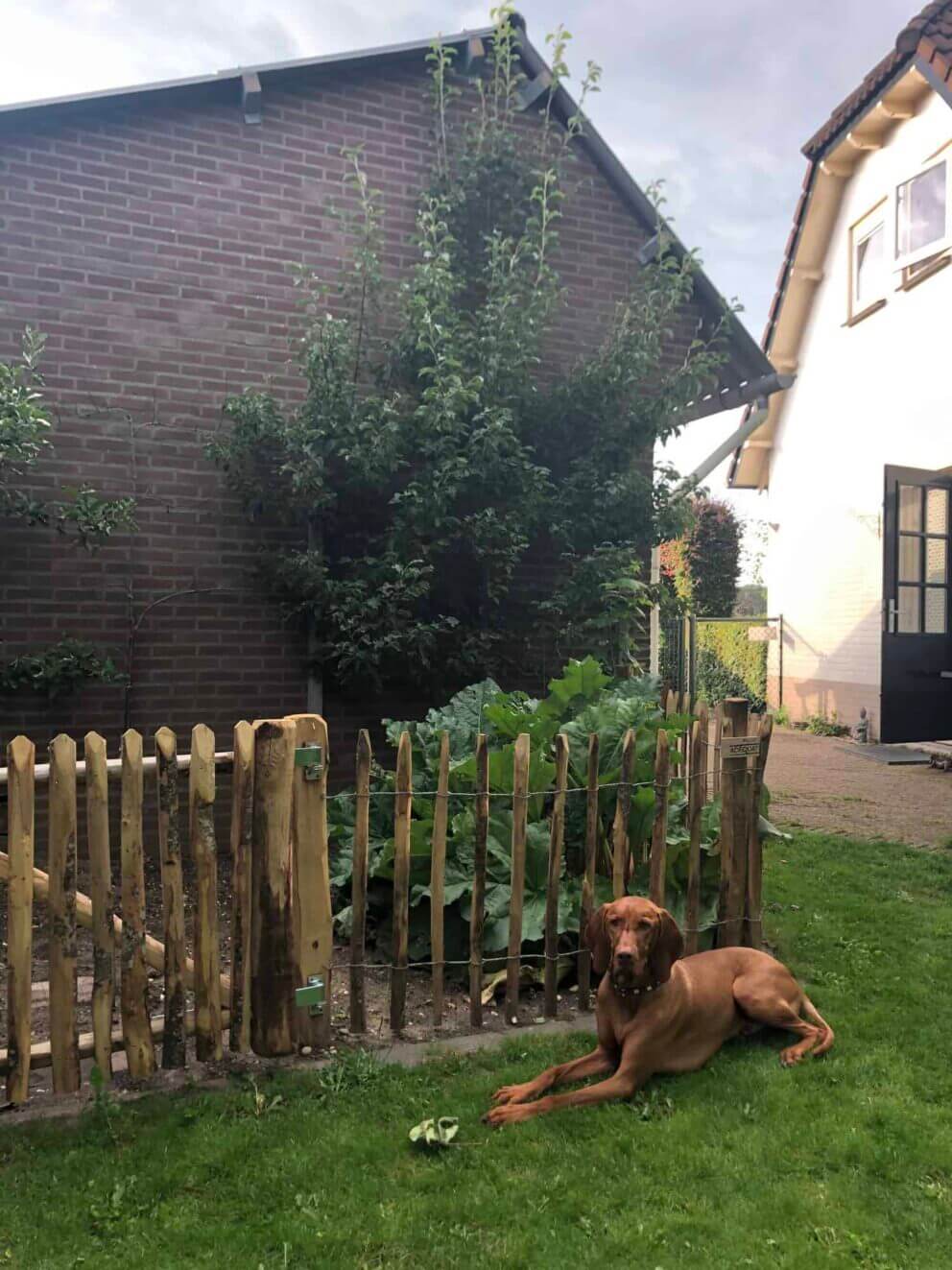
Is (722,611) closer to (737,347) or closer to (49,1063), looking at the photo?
(737,347)

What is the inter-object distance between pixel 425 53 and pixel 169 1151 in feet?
22.7

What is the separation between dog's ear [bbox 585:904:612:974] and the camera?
299 centimetres

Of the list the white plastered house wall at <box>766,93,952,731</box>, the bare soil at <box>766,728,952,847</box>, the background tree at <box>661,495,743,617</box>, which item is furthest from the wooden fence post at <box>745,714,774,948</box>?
the background tree at <box>661,495,743,617</box>

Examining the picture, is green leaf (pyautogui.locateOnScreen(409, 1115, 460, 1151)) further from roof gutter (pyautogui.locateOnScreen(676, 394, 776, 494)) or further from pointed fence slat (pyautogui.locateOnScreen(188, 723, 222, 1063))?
roof gutter (pyautogui.locateOnScreen(676, 394, 776, 494))

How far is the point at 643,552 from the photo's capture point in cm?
706

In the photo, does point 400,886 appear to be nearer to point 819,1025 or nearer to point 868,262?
point 819,1025

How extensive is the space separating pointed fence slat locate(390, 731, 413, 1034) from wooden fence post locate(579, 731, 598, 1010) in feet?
2.43

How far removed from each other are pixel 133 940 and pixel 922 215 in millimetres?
12002

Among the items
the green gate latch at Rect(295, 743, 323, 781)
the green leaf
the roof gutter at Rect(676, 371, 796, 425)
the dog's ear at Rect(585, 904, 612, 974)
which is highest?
the roof gutter at Rect(676, 371, 796, 425)

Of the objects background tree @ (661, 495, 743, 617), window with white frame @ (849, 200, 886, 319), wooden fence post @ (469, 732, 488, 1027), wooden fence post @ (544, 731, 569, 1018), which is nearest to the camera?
wooden fence post @ (469, 732, 488, 1027)

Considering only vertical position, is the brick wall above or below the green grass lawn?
above

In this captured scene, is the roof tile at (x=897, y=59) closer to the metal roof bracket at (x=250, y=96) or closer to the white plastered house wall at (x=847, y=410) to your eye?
the white plastered house wall at (x=847, y=410)

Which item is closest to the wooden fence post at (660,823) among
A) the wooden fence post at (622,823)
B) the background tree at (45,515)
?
the wooden fence post at (622,823)

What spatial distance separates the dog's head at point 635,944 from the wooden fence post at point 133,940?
150 centimetres
